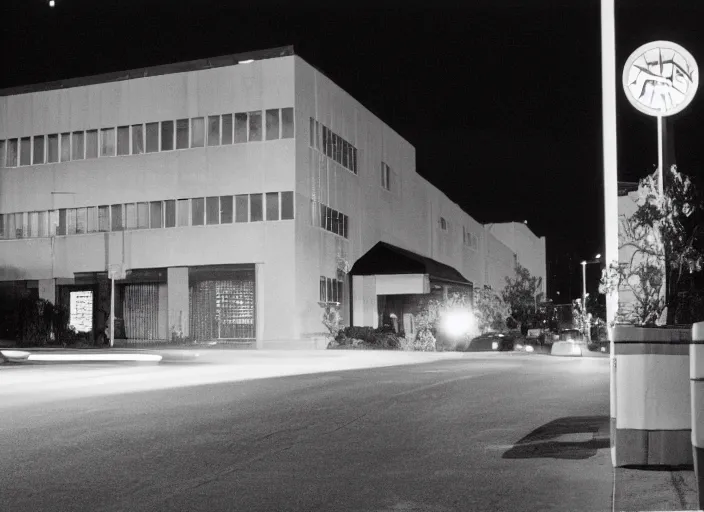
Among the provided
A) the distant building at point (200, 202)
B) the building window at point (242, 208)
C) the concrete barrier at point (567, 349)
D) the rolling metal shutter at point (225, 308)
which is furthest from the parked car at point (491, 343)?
the building window at point (242, 208)

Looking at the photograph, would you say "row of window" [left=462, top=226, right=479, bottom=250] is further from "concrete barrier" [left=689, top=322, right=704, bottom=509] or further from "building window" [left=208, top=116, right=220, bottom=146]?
"concrete barrier" [left=689, top=322, right=704, bottom=509]

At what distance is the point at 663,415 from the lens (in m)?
7.45

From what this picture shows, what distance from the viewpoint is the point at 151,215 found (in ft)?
148

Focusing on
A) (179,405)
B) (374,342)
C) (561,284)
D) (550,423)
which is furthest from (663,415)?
(561,284)

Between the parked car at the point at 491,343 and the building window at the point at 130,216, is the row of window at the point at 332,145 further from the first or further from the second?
the parked car at the point at 491,343

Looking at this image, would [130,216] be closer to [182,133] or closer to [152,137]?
[152,137]

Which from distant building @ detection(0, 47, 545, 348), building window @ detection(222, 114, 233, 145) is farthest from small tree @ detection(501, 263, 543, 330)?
building window @ detection(222, 114, 233, 145)

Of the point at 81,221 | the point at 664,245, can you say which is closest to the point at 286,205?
the point at 81,221

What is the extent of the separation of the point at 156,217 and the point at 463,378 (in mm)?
27219

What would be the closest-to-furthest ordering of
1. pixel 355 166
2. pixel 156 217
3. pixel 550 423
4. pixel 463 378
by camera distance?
pixel 550 423 < pixel 463 378 < pixel 156 217 < pixel 355 166

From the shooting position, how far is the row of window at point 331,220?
44.3 m

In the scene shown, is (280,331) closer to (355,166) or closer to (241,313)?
(241,313)

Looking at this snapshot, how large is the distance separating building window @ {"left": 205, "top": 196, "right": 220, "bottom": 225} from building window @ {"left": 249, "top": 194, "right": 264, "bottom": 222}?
5.82 ft

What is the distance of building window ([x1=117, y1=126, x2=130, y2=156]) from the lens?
4575 centimetres
